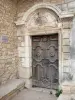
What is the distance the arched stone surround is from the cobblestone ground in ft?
1.32

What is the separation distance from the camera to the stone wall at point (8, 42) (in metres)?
3.89

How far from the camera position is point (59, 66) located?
3.84 metres

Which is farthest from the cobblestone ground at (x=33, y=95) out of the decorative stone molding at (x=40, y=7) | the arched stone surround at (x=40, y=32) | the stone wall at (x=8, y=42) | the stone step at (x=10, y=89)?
the decorative stone molding at (x=40, y=7)

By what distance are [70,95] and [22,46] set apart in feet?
7.82

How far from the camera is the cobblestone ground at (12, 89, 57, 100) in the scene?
11.9 feet

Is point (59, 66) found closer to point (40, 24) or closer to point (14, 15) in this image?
point (40, 24)

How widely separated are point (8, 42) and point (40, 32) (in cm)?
110

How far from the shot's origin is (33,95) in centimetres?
382

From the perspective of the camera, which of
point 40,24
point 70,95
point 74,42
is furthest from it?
point 40,24

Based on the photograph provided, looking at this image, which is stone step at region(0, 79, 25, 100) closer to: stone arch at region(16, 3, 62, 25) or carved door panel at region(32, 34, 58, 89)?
carved door panel at region(32, 34, 58, 89)

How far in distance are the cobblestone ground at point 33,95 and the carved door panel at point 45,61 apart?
0.44m

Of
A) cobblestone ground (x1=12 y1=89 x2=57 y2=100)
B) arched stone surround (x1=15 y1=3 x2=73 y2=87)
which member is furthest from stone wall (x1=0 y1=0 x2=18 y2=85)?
cobblestone ground (x1=12 y1=89 x2=57 y2=100)

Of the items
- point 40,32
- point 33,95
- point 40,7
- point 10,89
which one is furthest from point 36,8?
Result: point 33,95

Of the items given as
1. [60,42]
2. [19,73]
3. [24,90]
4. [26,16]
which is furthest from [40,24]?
[24,90]
